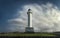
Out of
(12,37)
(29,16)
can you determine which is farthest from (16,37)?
(29,16)

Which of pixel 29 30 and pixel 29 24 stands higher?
pixel 29 24

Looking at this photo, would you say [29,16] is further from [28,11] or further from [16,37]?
[16,37]

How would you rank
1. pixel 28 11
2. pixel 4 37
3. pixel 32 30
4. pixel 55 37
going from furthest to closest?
pixel 28 11 → pixel 32 30 → pixel 4 37 → pixel 55 37

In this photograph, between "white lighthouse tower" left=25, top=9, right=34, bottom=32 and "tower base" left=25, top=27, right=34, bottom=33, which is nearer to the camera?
"tower base" left=25, top=27, right=34, bottom=33

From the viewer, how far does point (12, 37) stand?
20.7 metres

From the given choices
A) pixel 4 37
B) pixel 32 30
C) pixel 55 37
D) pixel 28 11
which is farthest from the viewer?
pixel 28 11

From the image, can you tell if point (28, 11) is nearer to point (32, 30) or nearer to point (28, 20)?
point (28, 20)

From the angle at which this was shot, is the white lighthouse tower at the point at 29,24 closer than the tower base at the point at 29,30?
No

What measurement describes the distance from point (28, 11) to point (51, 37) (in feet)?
29.2

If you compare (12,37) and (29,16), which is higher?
(29,16)

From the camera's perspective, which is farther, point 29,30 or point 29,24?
point 29,24

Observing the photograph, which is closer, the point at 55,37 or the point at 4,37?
the point at 55,37

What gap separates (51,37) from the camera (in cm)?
1989

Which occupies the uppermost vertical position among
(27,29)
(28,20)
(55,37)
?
(28,20)
